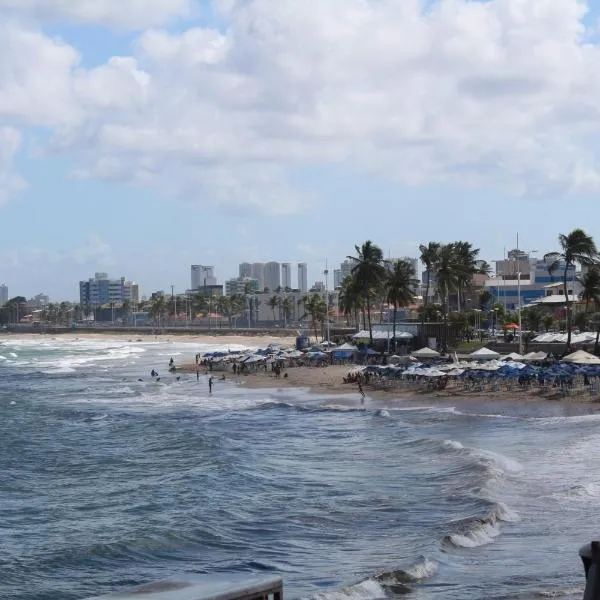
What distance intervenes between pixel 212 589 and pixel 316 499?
51.8 ft

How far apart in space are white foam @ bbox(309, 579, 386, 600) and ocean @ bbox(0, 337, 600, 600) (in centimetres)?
5

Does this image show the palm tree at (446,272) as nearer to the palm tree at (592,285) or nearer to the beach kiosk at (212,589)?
the palm tree at (592,285)

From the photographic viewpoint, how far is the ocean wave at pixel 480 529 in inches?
804

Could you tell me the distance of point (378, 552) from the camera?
20.0 metres

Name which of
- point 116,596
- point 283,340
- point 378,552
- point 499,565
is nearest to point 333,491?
point 378,552

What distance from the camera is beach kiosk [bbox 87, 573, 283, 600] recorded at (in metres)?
10.0

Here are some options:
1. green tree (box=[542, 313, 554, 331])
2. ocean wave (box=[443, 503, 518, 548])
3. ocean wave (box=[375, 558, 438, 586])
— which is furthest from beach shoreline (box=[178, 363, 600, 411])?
ocean wave (box=[375, 558, 438, 586])

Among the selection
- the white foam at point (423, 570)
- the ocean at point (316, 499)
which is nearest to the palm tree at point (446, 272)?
the ocean at point (316, 499)

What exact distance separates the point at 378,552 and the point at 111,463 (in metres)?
16.0

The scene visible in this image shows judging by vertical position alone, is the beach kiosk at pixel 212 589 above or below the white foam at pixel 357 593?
above

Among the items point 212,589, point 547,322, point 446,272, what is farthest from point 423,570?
point 547,322

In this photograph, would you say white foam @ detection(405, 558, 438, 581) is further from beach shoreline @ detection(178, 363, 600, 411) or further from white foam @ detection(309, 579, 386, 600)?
beach shoreline @ detection(178, 363, 600, 411)

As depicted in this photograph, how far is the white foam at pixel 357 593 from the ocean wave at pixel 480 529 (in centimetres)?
362

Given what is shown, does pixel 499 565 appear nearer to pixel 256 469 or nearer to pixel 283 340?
pixel 256 469
